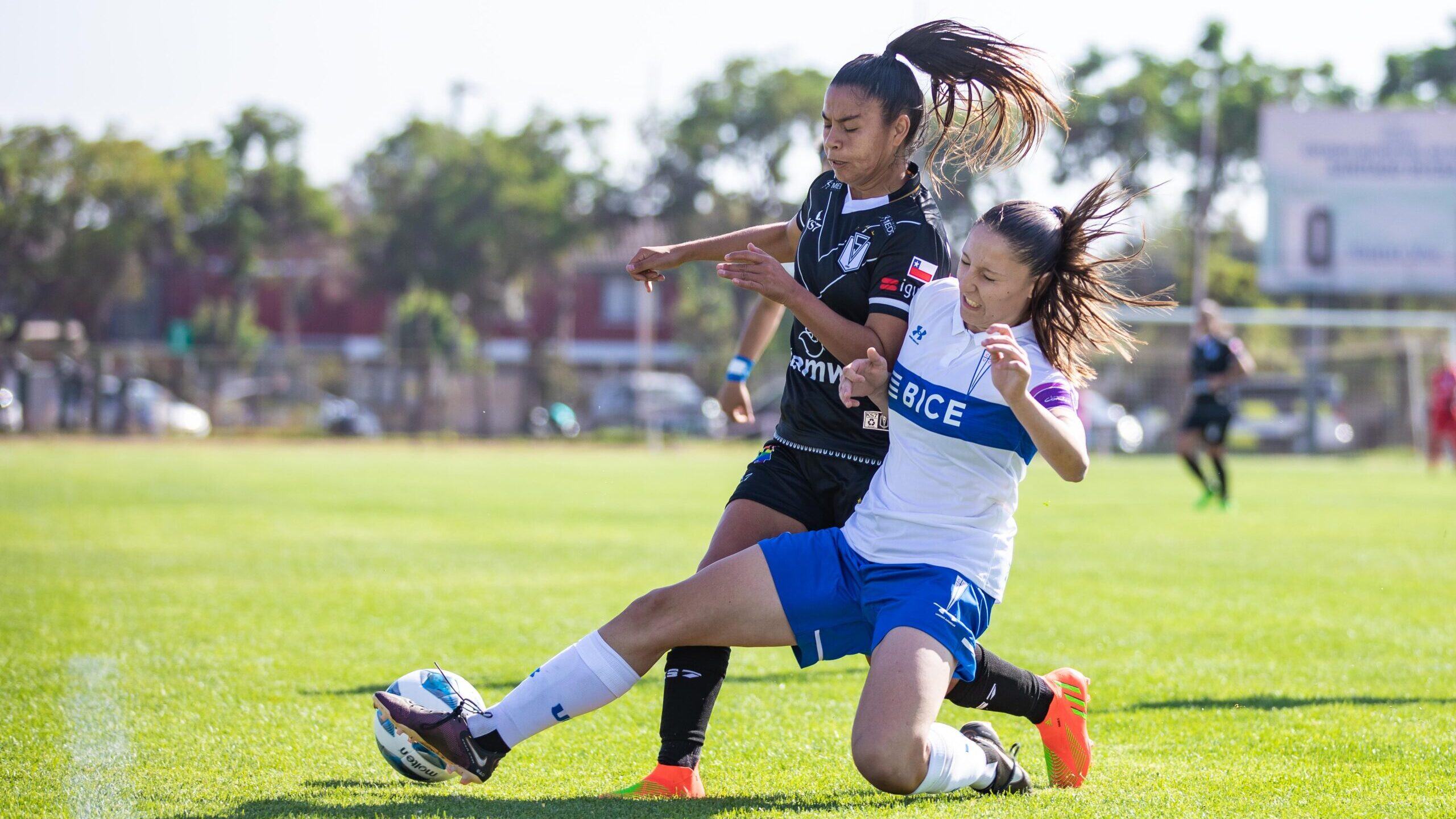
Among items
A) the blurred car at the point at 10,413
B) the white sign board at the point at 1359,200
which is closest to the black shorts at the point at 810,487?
the blurred car at the point at 10,413

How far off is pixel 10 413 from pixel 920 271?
100.0 feet

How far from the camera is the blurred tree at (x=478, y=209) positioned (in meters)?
43.7

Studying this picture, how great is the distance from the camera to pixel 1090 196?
139 inches

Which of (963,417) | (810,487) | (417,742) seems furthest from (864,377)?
(417,742)

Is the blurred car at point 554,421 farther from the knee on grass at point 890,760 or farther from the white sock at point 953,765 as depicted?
the knee on grass at point 890,760

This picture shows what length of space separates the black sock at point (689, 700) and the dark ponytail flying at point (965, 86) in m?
1.49

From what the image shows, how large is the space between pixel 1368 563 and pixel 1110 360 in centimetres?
2374

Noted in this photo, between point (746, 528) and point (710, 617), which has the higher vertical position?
point (746, 528)

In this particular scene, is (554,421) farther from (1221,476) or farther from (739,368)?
(739,368)

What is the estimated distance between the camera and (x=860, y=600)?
347 cm

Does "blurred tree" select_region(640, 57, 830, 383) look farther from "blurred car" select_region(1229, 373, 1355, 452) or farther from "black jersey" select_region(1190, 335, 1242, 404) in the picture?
"black jersey" select_region(1190, 335, 1242, 404)

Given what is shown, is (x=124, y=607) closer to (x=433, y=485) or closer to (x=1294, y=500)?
(x=433, y=485)

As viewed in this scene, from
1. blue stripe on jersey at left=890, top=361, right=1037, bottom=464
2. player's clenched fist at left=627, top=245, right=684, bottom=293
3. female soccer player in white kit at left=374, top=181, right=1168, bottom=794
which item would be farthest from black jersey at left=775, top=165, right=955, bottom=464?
player's clenched fist at left=627, top=245, right=684, bottom=293

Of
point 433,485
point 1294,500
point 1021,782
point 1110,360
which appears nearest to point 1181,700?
point 1021,782
